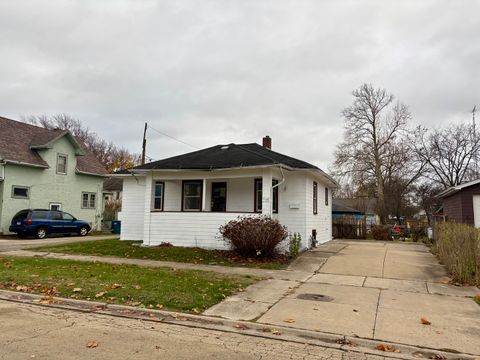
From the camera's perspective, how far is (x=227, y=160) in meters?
15.6

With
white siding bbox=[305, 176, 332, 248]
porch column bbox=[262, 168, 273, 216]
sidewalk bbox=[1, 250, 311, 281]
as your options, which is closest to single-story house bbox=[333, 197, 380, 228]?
white siding bbox=[305, 176, 332, 248]

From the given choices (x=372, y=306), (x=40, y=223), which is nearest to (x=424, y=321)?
(x=372, y=306)

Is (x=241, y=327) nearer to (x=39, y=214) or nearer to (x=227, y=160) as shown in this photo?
(x=227, y=160)

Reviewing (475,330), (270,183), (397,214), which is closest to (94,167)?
(270,183)

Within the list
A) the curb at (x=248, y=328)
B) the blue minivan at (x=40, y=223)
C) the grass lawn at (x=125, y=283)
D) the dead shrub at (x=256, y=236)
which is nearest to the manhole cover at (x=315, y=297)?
the grass lawn at (x=125, y=283)

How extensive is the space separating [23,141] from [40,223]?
282 inches

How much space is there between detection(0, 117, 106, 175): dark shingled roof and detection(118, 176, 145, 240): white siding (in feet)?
28.8

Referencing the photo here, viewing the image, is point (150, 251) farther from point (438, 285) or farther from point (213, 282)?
point (438, 285)

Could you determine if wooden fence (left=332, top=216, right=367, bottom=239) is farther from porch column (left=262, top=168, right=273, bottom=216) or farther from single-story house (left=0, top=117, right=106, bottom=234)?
single-story house (left=0, top=117, right=106, bottom=234)

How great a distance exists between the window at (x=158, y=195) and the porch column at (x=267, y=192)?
536 centimetres

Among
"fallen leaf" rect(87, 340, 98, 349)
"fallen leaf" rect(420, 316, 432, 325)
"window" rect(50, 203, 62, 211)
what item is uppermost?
"window" rect(50, 203, 62, 211)

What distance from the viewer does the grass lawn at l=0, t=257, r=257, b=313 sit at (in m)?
7.13

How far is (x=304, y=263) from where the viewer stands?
12195 mm

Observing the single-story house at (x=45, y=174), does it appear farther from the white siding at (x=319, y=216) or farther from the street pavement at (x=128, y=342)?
the street pavement at (x=128, y=342)
